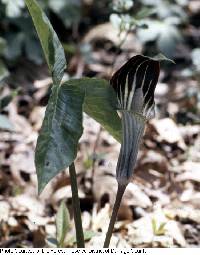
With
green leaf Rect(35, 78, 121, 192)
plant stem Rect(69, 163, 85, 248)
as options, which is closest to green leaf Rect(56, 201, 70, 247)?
plant stem Rect(69, 163, 85, 248)

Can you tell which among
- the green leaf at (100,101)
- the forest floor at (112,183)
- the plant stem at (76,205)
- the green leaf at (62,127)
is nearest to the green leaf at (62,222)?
the forest floor at (112,183)

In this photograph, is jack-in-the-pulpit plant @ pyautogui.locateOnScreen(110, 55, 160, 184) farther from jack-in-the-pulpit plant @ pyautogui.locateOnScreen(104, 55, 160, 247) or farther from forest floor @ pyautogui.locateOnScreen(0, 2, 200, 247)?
forest floor @ pyautogui.locateOnScreen(0, 2, 200, 247)

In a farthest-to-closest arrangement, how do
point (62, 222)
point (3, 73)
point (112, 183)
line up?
point (3, 73)
point (112, 183)
point (62, 222)

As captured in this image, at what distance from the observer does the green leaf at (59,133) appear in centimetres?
122

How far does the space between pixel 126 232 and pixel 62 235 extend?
0.39 meters

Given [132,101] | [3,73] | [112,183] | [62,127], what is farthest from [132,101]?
[3,73]

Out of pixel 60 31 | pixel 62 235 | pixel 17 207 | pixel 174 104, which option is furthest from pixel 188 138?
pixel 60 31

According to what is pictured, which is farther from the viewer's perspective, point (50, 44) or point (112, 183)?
point (112, 183)

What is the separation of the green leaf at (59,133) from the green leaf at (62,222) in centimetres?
61

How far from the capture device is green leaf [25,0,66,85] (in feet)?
4.23

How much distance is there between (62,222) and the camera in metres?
1.84

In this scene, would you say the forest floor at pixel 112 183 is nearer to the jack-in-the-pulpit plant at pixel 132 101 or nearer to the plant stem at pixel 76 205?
the plant stem at pixel 76 205

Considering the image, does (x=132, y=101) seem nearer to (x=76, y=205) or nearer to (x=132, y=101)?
(x=132, y=101)

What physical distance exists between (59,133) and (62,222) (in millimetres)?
657
